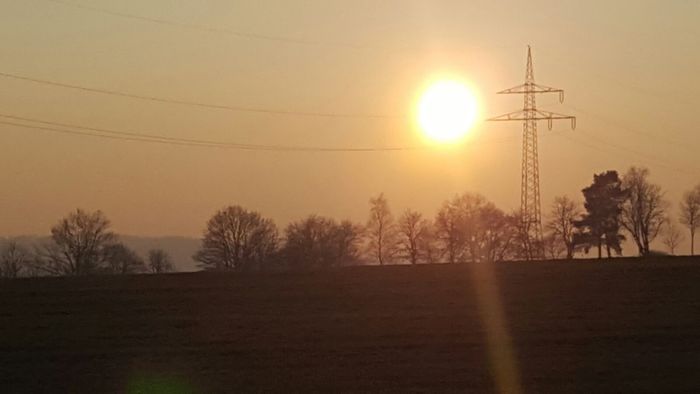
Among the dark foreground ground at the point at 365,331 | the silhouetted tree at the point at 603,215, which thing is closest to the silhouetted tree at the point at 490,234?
the silhouetted tree at the point at 603,215

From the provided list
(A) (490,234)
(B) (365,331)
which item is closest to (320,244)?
(A) (490,234)

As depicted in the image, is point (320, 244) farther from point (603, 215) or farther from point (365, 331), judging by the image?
point (365, 331)

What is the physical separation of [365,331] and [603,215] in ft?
196

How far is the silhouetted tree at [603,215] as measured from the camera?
8725 centimetres

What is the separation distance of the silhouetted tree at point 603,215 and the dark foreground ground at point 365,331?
125ft

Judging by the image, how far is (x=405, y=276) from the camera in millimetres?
45875

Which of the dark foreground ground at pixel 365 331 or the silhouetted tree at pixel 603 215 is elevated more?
the silhouetted tree at pixel 603 215

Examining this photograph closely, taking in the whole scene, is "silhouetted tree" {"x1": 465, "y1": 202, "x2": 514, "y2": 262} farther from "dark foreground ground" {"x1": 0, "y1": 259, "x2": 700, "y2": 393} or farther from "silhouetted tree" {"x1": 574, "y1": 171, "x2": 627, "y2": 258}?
"dark foreground ground" {"x1": 0, "y1": 259, "x2": 700, "y2": 393}

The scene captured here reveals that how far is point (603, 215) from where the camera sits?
292 feet

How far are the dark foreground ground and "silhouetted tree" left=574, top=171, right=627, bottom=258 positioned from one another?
125 ft

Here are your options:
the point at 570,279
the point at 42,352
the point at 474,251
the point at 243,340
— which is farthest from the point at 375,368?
the point at 474,251

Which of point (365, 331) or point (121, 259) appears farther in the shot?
point (121, 259)

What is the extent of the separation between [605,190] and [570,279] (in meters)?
50.4

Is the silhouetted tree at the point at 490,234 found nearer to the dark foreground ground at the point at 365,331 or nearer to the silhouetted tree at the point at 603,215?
the silhouetted tree at the point at 603,215
